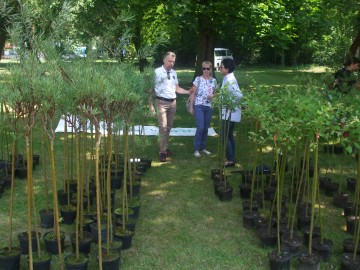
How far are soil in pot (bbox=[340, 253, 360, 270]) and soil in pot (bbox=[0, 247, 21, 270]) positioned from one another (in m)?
2.70

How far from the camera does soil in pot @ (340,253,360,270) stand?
3694 mm

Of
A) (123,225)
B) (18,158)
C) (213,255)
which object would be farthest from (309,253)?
(18,158)

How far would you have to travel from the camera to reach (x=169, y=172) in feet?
21.9

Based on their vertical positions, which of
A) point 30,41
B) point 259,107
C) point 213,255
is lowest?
point 213,255

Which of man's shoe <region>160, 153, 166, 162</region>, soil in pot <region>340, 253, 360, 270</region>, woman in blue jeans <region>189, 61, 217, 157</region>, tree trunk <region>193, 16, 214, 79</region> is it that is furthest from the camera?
tree trunk <region>193, 16, 214, 79</region>

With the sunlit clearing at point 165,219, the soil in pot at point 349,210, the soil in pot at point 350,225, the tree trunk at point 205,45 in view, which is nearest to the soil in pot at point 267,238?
the soil in pot at point 350,225

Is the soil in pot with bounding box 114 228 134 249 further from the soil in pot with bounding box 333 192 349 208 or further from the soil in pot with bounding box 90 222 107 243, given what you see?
the soil in pot with bounding box 333 192 349 208

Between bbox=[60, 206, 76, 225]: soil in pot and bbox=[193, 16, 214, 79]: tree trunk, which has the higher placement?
bbox=[193, 16, 214, 79]: tree trunk

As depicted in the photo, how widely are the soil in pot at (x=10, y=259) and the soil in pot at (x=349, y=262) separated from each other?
2701 millimetres

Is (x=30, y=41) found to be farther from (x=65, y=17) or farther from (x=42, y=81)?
(x=42, y=81)

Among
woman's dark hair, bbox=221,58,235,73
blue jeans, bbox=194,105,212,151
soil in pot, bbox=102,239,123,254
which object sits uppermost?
A: woman's dark hair, bbox=221,58,235,73

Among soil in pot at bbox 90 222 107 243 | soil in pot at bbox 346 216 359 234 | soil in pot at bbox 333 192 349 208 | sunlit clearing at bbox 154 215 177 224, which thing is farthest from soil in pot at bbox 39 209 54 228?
soil in pot at bbox 333 192 349 208

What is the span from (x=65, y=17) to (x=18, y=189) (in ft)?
8.37

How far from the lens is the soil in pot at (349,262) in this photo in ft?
12.1
